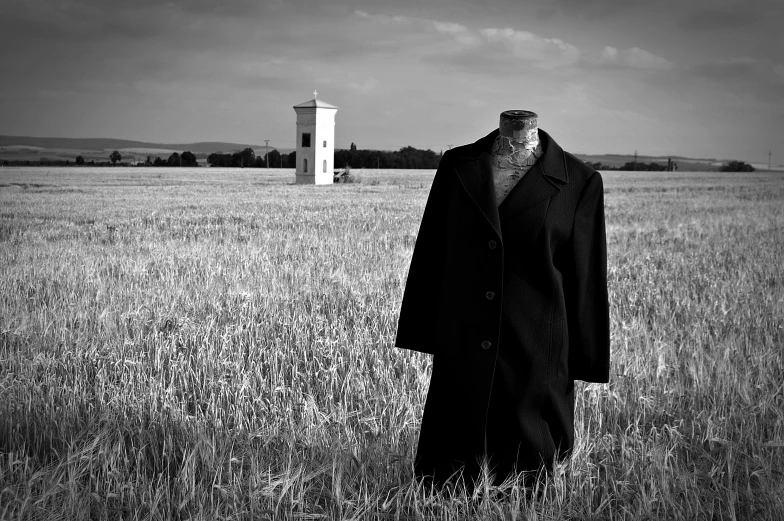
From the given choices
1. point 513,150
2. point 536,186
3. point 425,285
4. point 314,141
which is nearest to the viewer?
point 536,186

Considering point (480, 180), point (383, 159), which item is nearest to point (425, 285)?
point (480, 180)

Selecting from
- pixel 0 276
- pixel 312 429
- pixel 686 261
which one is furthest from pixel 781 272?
pixel 0 276

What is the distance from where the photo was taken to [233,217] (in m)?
18.8

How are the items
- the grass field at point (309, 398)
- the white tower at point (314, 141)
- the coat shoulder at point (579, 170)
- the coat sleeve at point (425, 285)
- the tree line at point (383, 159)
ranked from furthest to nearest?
the tree line at point (383, 159), the white tower at point (314, 141), the grass field at point (309, 398), the coat sleeve at point (425, 285), the coat shoulder at point (579, 170)

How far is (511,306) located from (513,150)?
643 mm

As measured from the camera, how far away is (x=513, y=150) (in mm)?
3008

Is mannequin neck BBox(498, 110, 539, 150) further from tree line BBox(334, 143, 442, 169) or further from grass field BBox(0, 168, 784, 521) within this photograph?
tree line BBox(334, 143, 442, 169)

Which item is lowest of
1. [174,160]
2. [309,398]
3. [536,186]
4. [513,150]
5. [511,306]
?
[309,398]

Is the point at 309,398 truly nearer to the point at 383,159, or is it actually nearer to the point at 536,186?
the point at 536,186

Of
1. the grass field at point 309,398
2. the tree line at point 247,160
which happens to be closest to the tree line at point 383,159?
the tree line at point 247,160

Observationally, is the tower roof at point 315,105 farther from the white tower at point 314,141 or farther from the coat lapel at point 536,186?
the coat lapel at point 536,186

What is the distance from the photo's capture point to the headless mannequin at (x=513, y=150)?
117 inches

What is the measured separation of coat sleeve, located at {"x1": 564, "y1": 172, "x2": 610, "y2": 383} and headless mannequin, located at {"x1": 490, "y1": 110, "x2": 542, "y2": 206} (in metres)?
0.28

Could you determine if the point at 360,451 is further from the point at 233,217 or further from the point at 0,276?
the point at 233,217
